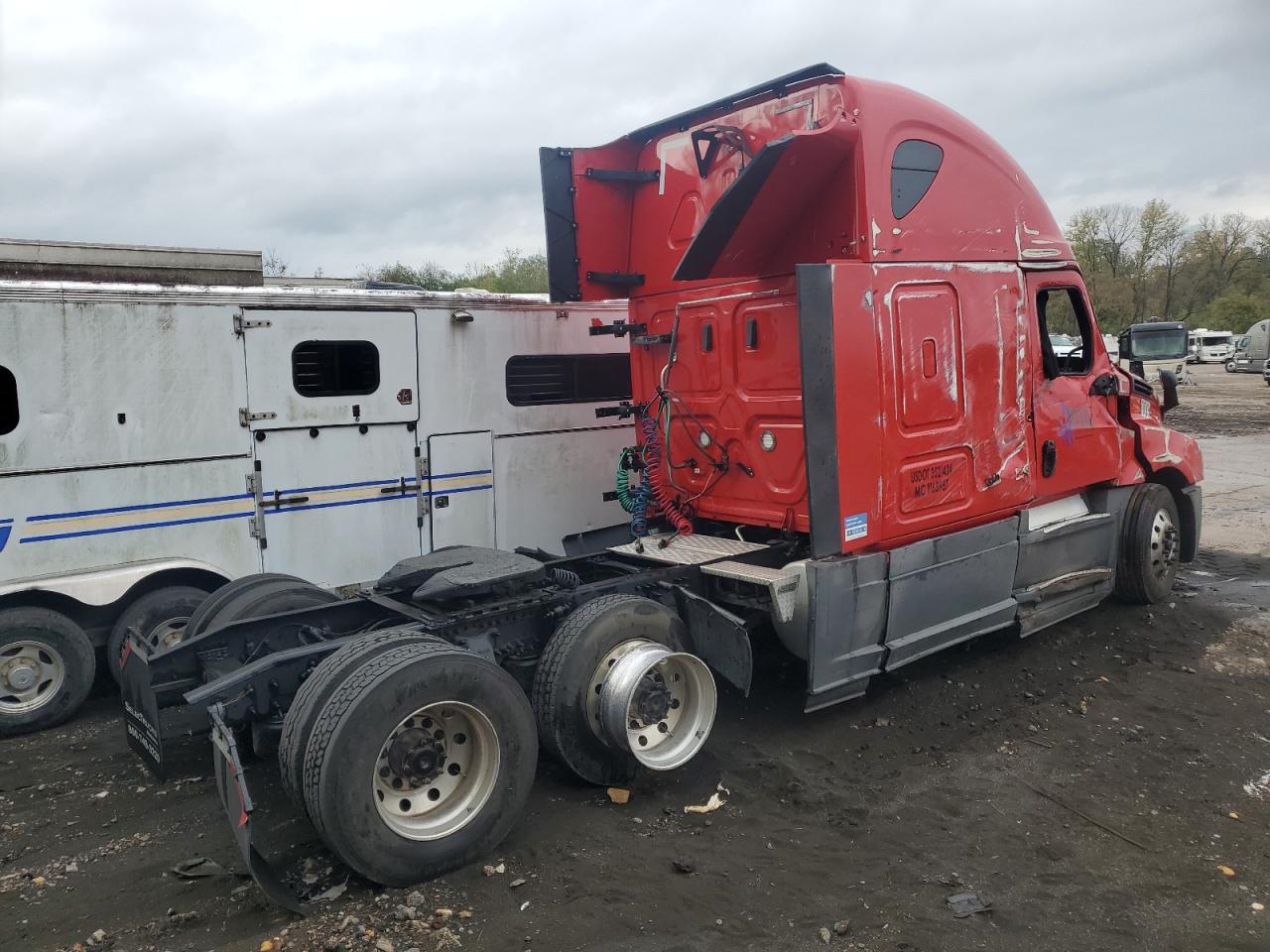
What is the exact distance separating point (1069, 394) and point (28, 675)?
6.88m

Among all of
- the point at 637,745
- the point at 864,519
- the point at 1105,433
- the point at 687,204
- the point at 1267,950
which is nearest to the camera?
the point at 1267,950

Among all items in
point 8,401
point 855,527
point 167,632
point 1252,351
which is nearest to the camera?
point 855,527

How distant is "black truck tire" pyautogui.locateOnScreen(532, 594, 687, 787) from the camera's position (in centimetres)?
437

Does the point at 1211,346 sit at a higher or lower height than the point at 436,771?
higher

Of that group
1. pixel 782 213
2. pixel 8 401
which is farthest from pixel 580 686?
pixel 8 401

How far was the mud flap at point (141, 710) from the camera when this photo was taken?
13.7ft

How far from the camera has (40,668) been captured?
18.6ft

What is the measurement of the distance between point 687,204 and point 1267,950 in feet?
15.4

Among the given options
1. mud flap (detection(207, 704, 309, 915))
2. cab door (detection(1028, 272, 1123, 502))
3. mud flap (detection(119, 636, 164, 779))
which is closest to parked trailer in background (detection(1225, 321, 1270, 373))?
cab door (detection(1028, 272, 1123, 502))

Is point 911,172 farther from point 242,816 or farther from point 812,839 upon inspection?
point 242,816

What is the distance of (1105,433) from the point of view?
6.86 meters

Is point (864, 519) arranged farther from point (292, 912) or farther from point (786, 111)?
point (292, 912)

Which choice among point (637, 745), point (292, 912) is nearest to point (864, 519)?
point (637, 745)

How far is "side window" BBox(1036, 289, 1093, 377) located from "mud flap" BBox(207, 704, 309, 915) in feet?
17.5
